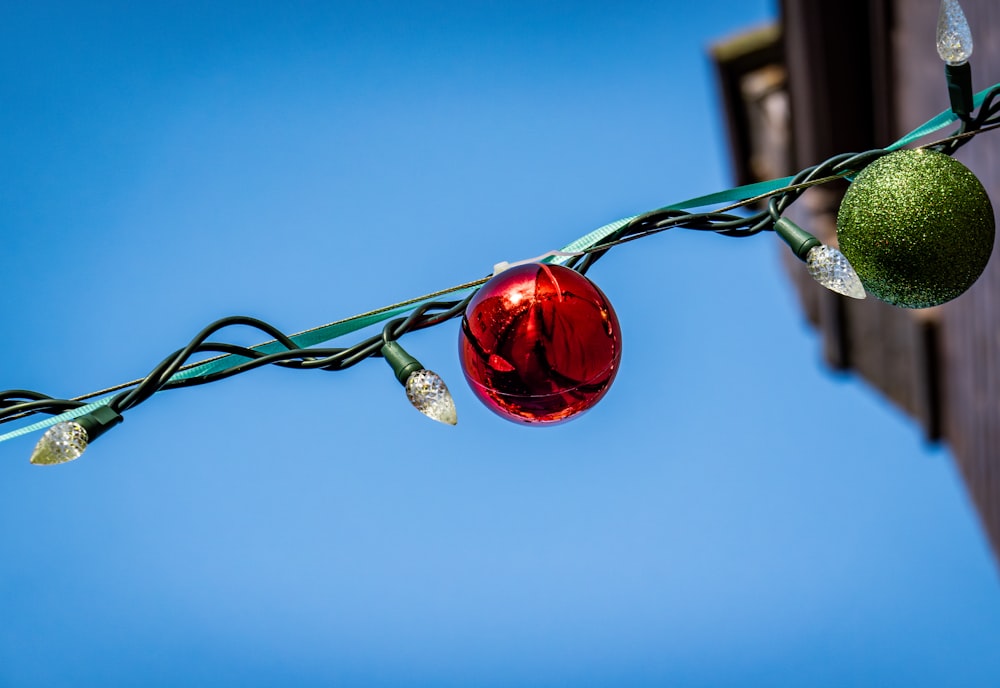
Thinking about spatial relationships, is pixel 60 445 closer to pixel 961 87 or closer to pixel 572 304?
pixel 572 304

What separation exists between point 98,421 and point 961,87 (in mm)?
1739

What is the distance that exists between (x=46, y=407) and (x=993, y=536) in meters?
5.16

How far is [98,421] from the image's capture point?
1579 millimetres

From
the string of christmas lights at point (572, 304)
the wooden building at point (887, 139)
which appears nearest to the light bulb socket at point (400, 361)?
the string of christmas lights at point (572, 304)

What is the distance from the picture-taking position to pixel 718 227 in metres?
1.86

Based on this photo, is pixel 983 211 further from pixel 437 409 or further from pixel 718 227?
pixel 437 409

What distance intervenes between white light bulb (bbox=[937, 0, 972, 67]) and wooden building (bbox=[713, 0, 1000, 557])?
2.53 metres

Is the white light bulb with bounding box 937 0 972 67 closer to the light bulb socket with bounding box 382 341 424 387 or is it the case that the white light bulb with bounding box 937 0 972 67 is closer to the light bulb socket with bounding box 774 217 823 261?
the light bulb socket with bounding box 774 217 823 261

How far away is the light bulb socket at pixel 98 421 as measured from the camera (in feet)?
5.11

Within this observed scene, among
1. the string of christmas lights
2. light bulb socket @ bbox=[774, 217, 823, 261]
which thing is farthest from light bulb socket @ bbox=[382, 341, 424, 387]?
light bulb socket @ bbox=[774, 217, 823, 261]

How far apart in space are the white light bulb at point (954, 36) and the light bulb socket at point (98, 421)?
66.1 inches

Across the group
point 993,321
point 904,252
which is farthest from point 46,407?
point 993,321

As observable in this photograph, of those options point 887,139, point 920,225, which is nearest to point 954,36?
point 920,225

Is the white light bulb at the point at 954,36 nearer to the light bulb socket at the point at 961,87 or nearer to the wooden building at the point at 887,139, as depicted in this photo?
the light bulb socket at the point at 961,87
